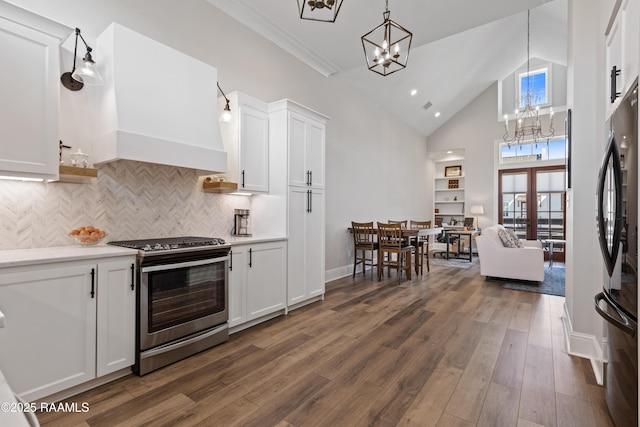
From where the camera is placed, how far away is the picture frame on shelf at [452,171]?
9582mm

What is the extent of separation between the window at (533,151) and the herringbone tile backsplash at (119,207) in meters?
8.06

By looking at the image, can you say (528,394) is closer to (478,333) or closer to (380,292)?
(478,333)

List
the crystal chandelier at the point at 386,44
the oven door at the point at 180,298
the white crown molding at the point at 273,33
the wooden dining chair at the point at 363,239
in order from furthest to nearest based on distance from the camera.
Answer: the wooden dining chair at the point at 363,239, the white crown molding at the point at 273,33, the crystal chandelier at the point at 386,44, the oven door at the point at 180,298

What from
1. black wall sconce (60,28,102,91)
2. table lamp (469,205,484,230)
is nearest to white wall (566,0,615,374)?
black wall sconce (60,28,102,91)

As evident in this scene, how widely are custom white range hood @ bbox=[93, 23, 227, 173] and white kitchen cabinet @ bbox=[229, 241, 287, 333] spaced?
883mm

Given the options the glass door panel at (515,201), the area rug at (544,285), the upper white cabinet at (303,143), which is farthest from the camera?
the glass door panel at (515,201)

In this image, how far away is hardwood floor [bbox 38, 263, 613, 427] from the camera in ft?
5.89

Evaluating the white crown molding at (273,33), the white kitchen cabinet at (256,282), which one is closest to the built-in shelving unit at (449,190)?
the white crown molding at (273,33)

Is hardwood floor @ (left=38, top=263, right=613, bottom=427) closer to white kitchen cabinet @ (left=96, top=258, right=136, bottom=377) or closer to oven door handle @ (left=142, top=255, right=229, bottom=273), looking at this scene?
white kitchen cabinet @ (left=96, top=258, right=136, bottom=377)

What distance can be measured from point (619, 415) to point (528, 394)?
20.6 inches

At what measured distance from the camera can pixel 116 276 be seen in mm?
2148

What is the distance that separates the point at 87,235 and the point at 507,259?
18.3 ft

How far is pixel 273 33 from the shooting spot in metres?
4.01

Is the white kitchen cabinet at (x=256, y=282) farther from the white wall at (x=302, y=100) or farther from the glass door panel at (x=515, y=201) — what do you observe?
the glass door panel at (x=515, y=201)
